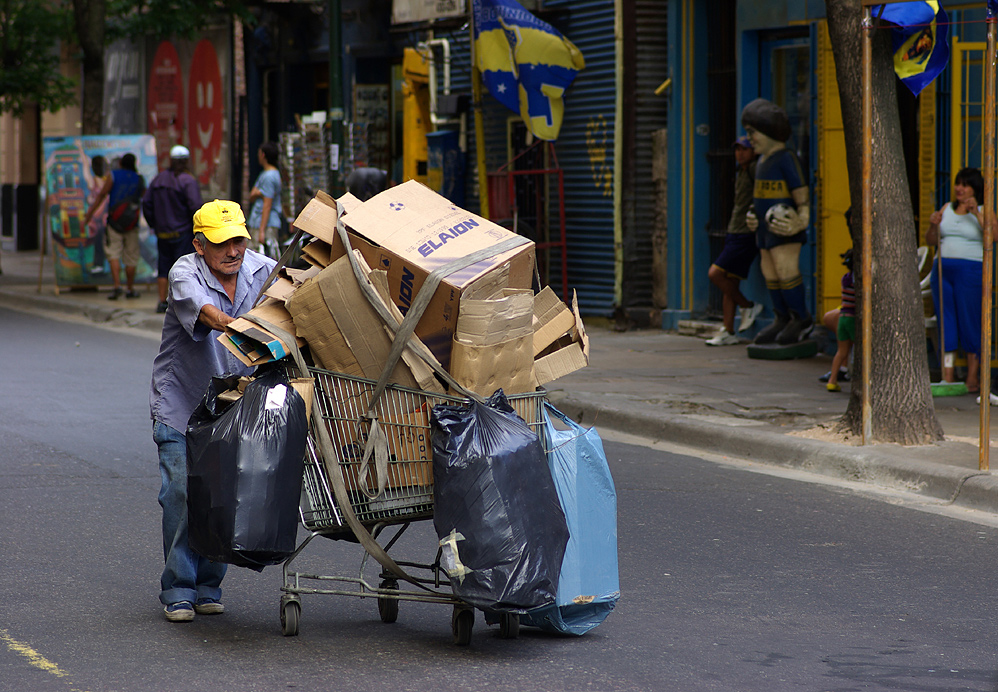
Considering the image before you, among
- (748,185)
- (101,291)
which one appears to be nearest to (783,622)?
(748,185)

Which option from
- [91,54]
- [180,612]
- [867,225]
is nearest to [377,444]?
[180,612]

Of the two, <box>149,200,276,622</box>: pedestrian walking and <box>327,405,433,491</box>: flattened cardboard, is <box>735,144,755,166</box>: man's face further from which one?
<box>327,405,433,491</box>: flattened cardboard

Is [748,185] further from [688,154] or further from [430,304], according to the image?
[430,304]

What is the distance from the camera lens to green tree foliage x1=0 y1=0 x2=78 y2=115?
23.5 m

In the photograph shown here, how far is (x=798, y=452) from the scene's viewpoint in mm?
8586

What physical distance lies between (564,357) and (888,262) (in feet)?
13.9

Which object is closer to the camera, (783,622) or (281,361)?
(281,361)

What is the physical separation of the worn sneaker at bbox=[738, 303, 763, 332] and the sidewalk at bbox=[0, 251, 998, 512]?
0.37 meters

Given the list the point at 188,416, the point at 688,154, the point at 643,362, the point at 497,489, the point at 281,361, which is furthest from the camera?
the point at 688,154

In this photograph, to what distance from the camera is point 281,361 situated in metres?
4.78

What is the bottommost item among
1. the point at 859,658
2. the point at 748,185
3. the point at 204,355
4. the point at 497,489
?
the point at 859,658

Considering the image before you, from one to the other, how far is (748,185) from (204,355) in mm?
8884

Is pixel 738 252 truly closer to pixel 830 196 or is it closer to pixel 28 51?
pixel 830 196

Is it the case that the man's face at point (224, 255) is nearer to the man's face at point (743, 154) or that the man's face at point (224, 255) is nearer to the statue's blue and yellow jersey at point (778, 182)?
the statue's blue and yellow jersey at point (778, 182)
